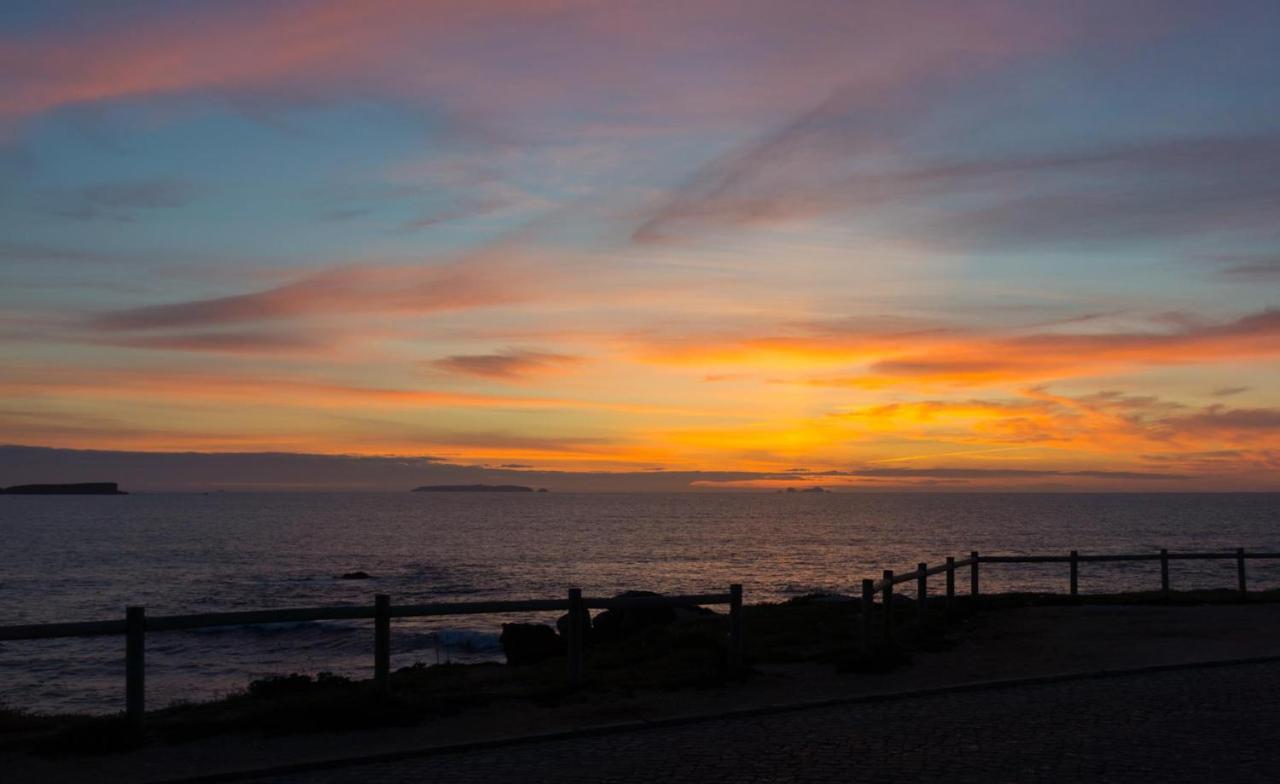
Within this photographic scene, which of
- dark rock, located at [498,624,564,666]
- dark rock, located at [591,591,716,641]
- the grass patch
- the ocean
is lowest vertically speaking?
the ocean

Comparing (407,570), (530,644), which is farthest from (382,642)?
(407,570)

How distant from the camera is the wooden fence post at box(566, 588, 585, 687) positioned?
14156mm

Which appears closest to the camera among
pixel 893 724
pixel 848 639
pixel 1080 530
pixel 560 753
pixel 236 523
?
pixel 560 753

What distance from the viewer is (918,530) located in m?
139

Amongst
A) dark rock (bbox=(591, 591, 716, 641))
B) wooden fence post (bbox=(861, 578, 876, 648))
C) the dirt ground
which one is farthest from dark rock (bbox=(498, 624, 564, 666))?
wooden fence post (bbox=(861, 578, 876, 648))

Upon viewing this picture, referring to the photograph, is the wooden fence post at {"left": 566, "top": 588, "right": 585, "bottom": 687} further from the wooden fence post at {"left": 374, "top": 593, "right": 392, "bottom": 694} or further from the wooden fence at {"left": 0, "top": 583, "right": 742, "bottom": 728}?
the wooden fence post at {"left": 374, "top": 593, "right": 392, "bottom": 694}

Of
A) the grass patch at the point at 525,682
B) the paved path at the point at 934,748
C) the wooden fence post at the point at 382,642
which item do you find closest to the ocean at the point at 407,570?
the grass patch at the point at 525,682

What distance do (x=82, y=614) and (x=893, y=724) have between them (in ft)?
168

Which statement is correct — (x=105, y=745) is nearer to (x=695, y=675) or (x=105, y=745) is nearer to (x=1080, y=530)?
(x=695, y=675)

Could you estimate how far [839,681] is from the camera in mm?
15250

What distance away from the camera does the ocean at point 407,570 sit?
1369 inches

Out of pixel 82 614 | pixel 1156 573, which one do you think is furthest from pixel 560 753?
pixel 1156 573

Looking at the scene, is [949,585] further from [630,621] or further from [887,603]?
[630,621]

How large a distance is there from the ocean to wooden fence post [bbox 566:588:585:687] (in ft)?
52.6
